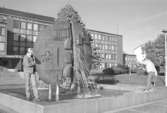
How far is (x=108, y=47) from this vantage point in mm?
83000

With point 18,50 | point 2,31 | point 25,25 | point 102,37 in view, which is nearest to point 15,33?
point 25,25

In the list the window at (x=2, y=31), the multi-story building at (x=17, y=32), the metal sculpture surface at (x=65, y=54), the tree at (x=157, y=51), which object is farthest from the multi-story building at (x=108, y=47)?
the metal sculpture surface at (x=65, y=54)

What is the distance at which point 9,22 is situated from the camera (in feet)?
174

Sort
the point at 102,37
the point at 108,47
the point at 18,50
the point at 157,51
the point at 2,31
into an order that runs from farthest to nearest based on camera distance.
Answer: the point at 108,47 → the point at 102,37 → the point at 18,50 → the point at 2,31 → the point at 157,51

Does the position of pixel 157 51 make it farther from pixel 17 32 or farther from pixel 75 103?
pixel 17 32

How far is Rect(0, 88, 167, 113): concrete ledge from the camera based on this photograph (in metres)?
6.27

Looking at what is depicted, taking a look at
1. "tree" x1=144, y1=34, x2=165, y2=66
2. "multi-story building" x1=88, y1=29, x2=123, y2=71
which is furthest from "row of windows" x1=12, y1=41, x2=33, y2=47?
"tree" x1=144, y1=34, x2=165, y2=66

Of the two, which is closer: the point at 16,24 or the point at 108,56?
the point at 16,24

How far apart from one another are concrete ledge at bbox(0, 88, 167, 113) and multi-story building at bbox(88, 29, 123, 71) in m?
67.1

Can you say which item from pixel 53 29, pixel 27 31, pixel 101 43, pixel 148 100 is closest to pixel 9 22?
pixel 27 31

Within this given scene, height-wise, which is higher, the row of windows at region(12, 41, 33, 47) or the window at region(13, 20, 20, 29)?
the window at region(13, 20, 20, 29)

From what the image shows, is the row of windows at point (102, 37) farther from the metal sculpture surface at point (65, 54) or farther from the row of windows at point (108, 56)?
the metal sculpture surface at point (65, 54)

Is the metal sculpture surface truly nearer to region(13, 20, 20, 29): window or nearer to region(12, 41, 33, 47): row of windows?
region(12, 41, 33, 47): row of windows

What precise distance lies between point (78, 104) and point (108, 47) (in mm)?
77080
